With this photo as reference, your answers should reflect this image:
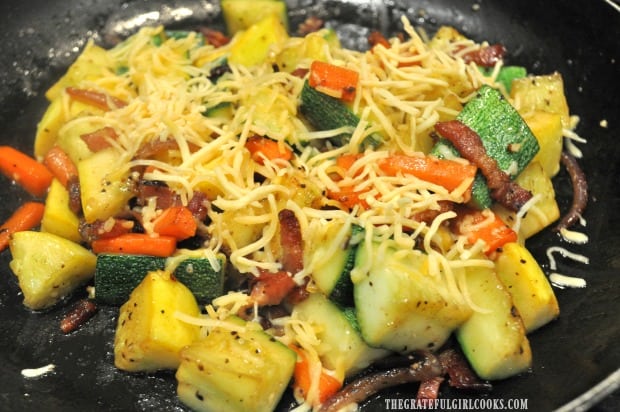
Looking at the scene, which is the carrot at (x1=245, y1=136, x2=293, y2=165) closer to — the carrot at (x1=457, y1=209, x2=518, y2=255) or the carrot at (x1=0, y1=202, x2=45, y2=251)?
the carrot at (x1=457, y1=209, x2=518, y2=255)

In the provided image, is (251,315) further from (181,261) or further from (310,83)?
(310,83)

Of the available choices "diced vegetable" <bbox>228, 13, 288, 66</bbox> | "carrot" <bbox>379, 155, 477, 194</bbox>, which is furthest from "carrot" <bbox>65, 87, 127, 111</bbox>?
"carrot" <bbox>379, 155, 477, 194</bbox>

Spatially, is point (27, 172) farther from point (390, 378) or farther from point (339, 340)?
point (390, 378)

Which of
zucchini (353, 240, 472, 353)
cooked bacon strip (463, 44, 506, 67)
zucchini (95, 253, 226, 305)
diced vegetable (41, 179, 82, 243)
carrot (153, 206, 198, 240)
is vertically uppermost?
cooked bacon strip (463, 44, 506, 67)

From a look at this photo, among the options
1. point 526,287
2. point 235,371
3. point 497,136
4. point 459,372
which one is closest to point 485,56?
point 497,136

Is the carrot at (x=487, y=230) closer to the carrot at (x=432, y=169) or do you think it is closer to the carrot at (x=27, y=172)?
the carrot at (x=432, y=169)

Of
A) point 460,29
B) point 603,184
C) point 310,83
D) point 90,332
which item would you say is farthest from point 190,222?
point 460,29
